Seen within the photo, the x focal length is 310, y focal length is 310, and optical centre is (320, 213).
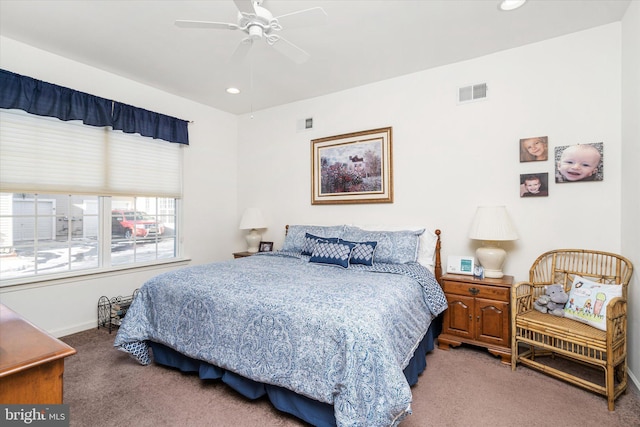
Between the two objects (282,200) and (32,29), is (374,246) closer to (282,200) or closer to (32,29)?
(282,200)

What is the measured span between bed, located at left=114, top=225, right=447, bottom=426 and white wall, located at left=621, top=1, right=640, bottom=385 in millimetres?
1311

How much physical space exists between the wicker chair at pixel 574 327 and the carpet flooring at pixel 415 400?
11 cm

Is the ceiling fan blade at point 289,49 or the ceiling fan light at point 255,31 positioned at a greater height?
the ceiling fan blade at point 289,49

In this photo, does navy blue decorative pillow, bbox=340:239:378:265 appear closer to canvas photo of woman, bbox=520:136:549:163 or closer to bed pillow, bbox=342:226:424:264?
bed pillow, bbox=342:226:424:264

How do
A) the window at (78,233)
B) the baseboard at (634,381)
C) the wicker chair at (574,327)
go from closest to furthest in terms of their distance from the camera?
1. the wicker chair at (574,327)
2. the baseboard at (634,381)
3. the window at (78,233)

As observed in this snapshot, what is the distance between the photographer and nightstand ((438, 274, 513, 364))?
8.52 ft

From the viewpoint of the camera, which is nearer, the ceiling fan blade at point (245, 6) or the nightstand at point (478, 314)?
the ceiling fan blade at point (245, 6)

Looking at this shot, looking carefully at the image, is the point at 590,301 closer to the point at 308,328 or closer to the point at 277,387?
the point at 308,328

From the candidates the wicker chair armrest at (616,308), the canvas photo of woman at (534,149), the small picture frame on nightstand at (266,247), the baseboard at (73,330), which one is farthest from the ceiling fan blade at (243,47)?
the baseboard at (73,330)

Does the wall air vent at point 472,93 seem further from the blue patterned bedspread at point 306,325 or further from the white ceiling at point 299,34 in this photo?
the blue patterned bedspread at point 306,325

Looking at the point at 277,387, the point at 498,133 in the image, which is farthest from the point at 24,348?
the point at 498,133

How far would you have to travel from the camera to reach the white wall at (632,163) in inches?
86.4

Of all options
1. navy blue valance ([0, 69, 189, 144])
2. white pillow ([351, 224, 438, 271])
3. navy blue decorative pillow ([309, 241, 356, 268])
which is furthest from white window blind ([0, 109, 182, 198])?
white pillow ([351, 224, 438, 271])

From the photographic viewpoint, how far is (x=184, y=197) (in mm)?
4242
